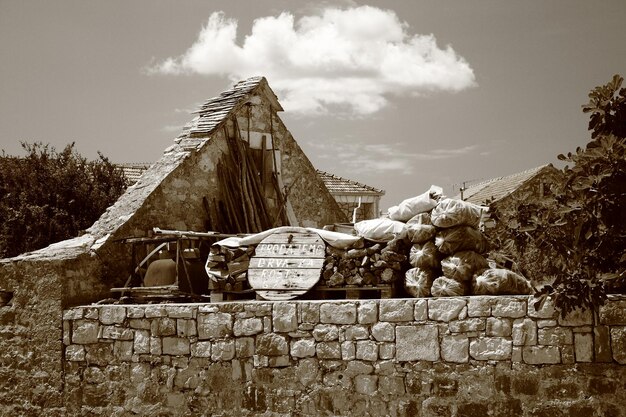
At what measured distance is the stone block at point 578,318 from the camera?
7.02 metres

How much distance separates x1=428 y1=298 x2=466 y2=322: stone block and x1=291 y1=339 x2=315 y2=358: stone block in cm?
143

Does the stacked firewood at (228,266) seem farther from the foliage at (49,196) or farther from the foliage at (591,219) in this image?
the foliage at (49,196)

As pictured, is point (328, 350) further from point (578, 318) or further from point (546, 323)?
point (578, 318)

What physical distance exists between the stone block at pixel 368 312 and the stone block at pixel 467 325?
848 millimetres

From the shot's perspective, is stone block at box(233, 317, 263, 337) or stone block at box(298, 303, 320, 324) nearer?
stone block at box(298, 303, 320, 324)

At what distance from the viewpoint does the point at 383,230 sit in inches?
353

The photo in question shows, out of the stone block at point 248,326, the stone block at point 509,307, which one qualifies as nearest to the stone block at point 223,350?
the stone block at point 248,326

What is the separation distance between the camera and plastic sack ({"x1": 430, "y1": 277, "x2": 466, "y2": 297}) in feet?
25.9

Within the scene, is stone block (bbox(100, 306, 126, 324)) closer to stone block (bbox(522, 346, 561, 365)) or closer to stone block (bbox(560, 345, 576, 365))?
stone block (bbox(522, 346, 561, 365))

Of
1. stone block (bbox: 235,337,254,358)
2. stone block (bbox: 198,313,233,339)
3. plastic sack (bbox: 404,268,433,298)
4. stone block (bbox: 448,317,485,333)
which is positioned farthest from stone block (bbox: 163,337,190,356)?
stone block (bbox: 448,317,485,333)

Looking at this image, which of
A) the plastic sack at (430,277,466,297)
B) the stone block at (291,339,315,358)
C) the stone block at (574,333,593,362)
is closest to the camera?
the stone block at (574,333,593,362)

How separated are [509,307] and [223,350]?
3.42 metres

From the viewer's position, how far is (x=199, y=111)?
12.9m

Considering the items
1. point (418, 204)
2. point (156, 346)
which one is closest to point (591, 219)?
point (418, 204)
